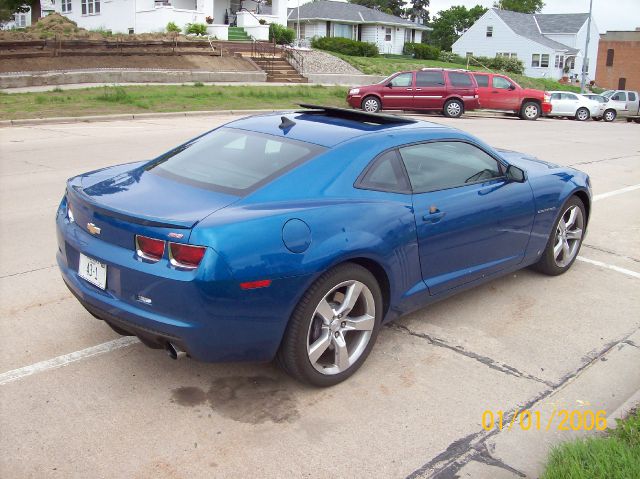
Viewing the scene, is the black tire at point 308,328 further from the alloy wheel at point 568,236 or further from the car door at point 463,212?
the alloy wheel at point 568,236

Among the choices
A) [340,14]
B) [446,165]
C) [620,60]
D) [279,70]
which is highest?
[340,14]

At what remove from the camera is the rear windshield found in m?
4.11

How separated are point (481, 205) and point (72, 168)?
7530 mm

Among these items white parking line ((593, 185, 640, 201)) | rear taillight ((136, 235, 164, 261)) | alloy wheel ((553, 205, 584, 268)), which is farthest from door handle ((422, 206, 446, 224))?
white parking line ((593, 185, 640, 201))

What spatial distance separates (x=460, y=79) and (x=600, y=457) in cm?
2354

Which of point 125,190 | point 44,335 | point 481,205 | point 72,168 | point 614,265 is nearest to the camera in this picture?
point 125,190

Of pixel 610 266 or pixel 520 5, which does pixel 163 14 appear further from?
pixel 520 5

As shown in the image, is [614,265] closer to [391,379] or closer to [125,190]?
[391,379]

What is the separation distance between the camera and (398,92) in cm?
2455

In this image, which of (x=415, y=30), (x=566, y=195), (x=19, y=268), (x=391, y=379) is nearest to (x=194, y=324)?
(x=391, y=379)

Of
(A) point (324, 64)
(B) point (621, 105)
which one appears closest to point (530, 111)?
(B) point (621, 105)

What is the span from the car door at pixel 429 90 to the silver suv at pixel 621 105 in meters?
11.2

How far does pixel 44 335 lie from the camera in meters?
4.57

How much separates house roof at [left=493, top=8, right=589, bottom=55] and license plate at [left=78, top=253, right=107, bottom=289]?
7227cm
